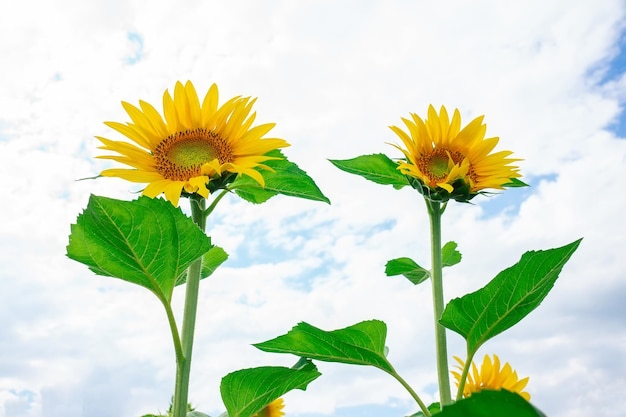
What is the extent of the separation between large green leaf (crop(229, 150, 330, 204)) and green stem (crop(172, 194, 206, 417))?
0.40 feet

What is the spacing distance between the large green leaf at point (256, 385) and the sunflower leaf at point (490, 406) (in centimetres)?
133

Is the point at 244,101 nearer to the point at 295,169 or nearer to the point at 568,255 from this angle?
the point at 295,169

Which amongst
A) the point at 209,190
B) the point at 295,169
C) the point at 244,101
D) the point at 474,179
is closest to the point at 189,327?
the point at 209,190

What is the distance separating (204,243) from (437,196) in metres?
0.99

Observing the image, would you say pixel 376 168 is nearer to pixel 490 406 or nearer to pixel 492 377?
pixel 492 377

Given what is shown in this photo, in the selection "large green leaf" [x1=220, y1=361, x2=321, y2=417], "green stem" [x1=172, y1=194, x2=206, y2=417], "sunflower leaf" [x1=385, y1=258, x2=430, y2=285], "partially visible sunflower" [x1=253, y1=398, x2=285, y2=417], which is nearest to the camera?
"green stem" [x1=172, y1=194, x2=206, y2=417]

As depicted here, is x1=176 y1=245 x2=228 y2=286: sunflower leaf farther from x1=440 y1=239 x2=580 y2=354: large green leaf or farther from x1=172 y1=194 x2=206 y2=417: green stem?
x1=440 y1=239 x2=580 y2=354: large green leaf

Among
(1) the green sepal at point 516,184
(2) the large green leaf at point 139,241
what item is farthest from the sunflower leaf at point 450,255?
(2) the large green leaf at point 139,241

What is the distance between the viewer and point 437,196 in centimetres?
227

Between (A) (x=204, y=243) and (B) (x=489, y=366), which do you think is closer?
(A) (x=204, y=243)

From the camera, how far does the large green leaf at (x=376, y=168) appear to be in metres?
2.36

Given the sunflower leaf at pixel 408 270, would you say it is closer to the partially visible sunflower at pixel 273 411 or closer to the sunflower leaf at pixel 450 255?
the sunflower leaf at pixel 450 255

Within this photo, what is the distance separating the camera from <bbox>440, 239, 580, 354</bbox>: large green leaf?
1.80 m

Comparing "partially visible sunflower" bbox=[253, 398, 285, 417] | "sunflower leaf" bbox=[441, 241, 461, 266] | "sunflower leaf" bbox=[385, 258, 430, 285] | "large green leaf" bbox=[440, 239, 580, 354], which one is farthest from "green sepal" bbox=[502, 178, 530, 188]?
"partially visible sunflower" bbox=[253, 398, 285, 417]
